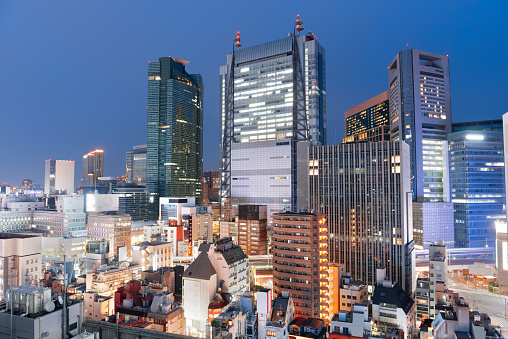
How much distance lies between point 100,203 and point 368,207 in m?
95.0

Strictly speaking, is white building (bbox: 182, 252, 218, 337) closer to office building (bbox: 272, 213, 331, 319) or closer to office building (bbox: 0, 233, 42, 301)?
office building (bbox: 272, 213, 331, 319)

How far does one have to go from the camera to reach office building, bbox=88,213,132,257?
105m

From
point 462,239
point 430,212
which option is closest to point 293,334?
point 430,212

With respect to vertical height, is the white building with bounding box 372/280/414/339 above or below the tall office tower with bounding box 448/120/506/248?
below

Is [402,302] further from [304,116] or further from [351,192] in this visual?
[304,116]

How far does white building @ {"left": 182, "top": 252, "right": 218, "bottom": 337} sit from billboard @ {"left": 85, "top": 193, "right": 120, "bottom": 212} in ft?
244

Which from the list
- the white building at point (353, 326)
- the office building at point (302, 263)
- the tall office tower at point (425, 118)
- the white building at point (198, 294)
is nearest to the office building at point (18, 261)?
the white building at point (198, 294)

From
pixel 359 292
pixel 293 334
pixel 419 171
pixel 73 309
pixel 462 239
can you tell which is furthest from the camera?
pixel 419 171

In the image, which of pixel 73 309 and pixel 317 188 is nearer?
pixel 73 309

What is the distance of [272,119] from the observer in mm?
141875

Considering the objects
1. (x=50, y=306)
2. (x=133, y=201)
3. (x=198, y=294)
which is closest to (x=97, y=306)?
(x=198, y=294)

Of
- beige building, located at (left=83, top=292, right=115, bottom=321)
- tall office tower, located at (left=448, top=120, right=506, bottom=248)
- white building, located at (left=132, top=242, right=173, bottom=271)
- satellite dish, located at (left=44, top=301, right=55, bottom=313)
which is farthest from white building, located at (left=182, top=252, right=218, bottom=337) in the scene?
tall office tower, located at (left=448, top=120, right=506, bottom=248)

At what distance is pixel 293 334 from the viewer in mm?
47031

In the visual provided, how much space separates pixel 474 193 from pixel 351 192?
67.9 meters
